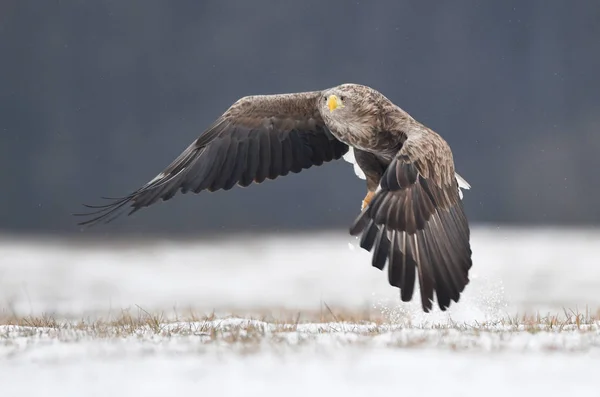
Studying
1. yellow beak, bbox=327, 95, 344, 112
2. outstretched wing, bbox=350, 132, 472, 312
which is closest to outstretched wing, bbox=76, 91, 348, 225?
yellow beak, bbox=327, 95, 344, 112

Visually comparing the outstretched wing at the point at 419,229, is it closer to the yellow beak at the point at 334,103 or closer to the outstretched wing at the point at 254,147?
the yellow beak at the point at 334,103

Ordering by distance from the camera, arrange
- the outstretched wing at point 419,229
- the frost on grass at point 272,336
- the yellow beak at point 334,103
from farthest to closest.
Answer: the yellow beak at point 334,103, the outstretched wing at point 419,229, the frost on grass at point 272,336

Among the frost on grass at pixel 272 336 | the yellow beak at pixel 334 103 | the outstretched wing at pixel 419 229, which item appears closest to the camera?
the frost on grass at pixel 272 336

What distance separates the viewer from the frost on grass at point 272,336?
5.35 meters

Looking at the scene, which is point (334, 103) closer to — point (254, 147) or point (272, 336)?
point (254, 147)

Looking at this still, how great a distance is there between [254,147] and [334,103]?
1256mm

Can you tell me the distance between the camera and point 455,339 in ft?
18.4

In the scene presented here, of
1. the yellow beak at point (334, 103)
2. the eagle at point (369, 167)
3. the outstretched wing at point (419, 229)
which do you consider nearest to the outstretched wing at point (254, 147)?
the eagle at point (369, 167)

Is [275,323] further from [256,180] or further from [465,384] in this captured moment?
[465,384]

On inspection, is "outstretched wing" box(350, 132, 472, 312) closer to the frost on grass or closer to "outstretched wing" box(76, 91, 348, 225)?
the frost on grass

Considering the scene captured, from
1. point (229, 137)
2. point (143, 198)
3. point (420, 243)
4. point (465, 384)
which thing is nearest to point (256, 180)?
point (229, 137)

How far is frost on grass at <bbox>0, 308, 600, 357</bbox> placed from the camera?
535 cm

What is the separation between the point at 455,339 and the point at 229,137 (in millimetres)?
3629

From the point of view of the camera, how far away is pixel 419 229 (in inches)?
232
